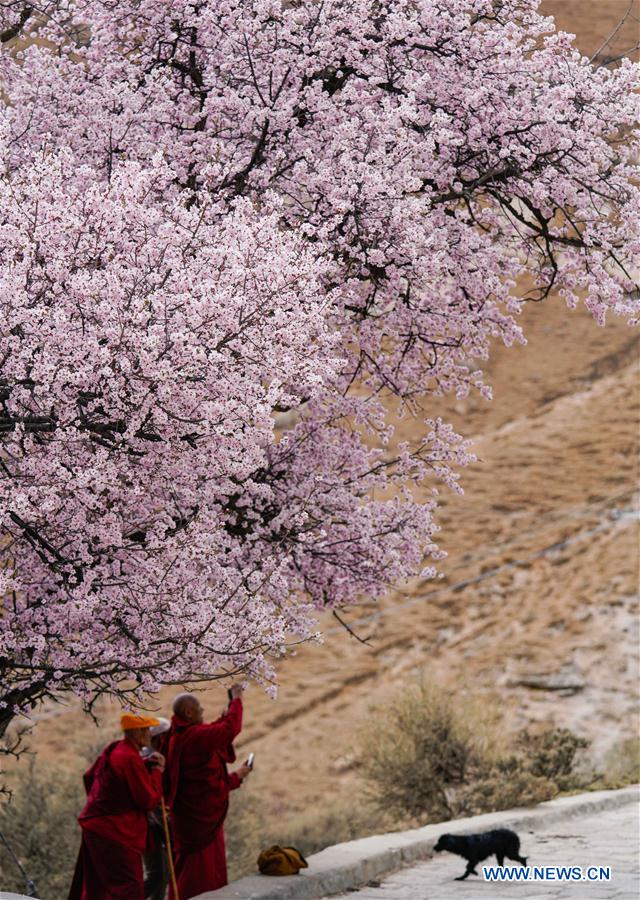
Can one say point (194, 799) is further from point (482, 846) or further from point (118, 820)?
point (482, 846)

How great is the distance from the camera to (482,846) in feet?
33.2

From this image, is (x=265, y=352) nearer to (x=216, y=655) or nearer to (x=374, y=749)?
(x=216, y=655)

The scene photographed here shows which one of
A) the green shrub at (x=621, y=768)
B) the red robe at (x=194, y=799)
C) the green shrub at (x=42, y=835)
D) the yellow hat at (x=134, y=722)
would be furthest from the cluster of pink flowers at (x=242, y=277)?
the green shrub at (x=42, y=835)

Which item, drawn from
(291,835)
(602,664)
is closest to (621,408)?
(602,664)

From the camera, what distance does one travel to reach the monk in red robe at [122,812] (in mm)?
8422

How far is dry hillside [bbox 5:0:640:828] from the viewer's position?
1222 inches

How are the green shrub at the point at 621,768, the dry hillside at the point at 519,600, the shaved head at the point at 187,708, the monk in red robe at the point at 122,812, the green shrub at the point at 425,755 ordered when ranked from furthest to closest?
1. the dry hillside at the point at 519,600
2. the green shrub at the point at 425,755
3. the green shrub at the point at 621,768
4. the shaved head at the point at 187,708
5. the monk in red robe at the point at 122,812

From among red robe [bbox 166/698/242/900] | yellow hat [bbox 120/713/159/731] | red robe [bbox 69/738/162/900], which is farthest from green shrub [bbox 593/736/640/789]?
yellow hat [bbox 120/713/159/731]

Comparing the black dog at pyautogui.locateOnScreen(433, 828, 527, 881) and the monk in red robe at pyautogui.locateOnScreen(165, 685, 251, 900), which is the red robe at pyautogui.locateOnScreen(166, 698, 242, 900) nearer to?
the monk in red robe at pyautogui.locateOnScreen(165, 685, 251, 900)

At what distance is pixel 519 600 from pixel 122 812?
26.3 meters

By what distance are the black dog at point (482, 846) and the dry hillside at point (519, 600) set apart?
16475mm

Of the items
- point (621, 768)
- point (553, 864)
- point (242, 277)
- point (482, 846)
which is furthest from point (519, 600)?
point (242, 277)

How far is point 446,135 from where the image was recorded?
9.30 m

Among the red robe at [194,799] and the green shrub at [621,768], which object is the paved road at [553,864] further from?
the green shrub at [621,768]
